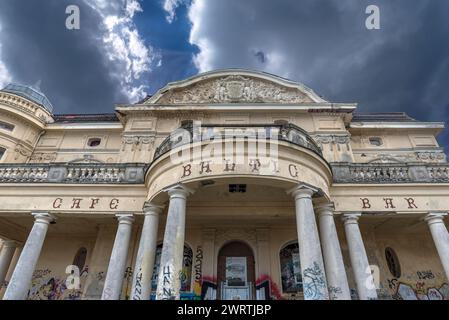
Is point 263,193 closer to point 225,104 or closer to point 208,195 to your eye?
point 208,195

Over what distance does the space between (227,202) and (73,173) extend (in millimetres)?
7501

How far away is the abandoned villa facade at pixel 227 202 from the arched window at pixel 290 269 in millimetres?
54

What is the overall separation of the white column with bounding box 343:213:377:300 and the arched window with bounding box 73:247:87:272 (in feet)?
46.4

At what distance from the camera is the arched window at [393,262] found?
14.8 meters

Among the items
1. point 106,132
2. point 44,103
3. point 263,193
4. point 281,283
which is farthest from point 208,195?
point 44,103

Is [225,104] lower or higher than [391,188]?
higher

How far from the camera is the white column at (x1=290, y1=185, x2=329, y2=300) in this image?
877 centimetres

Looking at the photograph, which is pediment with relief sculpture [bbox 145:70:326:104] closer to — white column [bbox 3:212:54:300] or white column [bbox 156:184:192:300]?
white column [bbox 3:212:54:300]

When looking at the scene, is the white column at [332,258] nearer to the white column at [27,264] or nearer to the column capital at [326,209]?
the column capital at [326,209]

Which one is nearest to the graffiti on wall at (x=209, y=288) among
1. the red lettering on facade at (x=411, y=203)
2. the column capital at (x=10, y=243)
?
the red lettering on facade at (x=411, y=203)

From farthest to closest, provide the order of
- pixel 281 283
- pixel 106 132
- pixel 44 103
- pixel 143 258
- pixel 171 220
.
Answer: pixel 44 103
pixel 106 132
pixel 281 283
pixel 143 258
pixel 171 220
